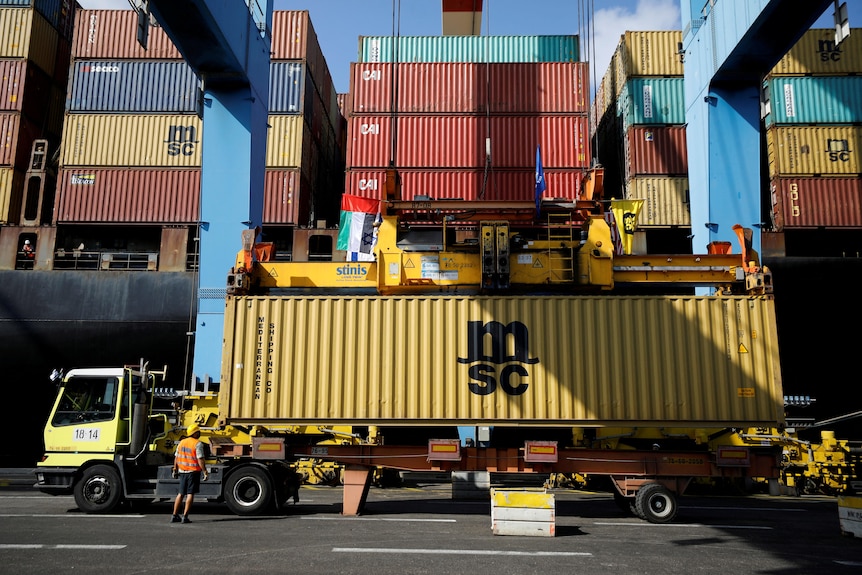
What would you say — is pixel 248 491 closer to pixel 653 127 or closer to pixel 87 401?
pixel 87 401

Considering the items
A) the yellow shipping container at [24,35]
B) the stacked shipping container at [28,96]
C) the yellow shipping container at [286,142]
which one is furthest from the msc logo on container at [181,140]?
the yellow shipping container at [24,35]

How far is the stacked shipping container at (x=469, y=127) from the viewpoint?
2384 cm

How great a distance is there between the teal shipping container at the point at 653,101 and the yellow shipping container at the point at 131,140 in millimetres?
16202

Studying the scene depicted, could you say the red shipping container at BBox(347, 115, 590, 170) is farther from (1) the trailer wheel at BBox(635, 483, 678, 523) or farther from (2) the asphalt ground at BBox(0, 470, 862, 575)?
(1) the trailer wheel at BBox(635, 483, 678, 523)

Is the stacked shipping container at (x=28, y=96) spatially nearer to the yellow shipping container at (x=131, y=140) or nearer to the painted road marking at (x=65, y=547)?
the yellow shipping container at (x=131, y=140)

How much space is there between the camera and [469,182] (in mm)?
23969

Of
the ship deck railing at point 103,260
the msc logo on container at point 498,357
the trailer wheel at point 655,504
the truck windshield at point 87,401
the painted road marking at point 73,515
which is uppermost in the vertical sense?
the ship deck railing at point 103,260

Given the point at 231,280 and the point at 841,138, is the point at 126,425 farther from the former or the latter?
the point at 841,138

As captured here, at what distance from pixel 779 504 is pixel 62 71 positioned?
95.6ft

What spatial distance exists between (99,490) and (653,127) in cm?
2178

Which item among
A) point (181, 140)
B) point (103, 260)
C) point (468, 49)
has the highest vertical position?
point (468, 49)

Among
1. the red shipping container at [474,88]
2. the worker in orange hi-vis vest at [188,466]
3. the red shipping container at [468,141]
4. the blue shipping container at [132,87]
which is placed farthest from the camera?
the red shipping container at [474,88]

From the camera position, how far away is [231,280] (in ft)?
36.8

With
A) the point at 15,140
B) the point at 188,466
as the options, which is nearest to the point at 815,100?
the point at 188,466
